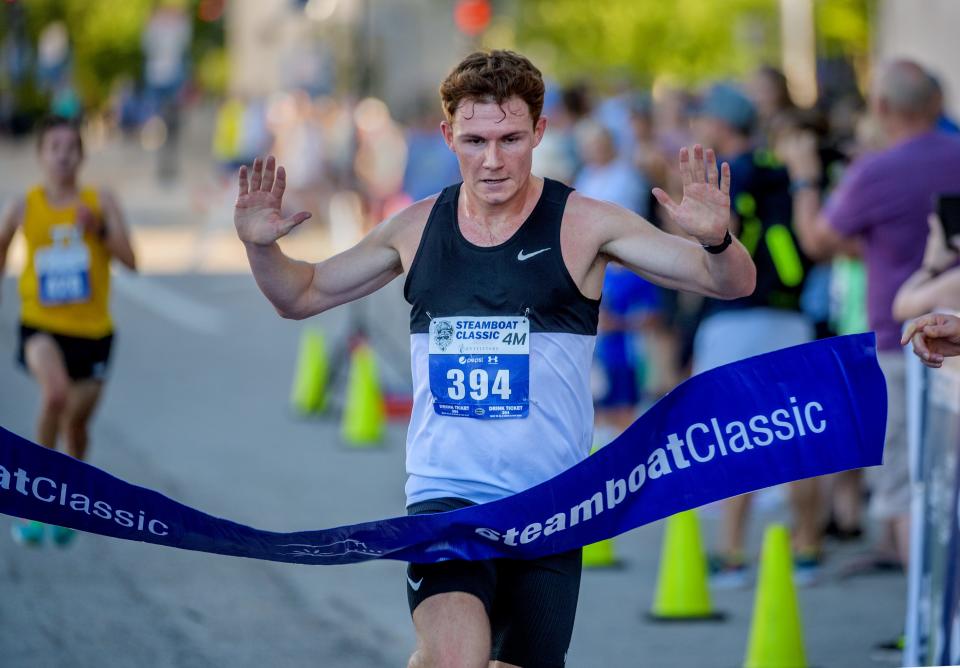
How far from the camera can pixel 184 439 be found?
13086 mm

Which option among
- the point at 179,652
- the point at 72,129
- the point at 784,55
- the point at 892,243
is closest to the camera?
the point at 179,652

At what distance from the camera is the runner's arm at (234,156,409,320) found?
5047mm

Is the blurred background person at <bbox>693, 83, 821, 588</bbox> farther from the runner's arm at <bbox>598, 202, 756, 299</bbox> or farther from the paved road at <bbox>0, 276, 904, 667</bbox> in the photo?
the runner's arm at <bbox>598, 202, 756, 299</bbox>

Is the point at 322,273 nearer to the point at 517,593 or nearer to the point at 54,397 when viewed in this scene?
the point at 517,593

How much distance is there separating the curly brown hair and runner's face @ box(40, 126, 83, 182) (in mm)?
4951

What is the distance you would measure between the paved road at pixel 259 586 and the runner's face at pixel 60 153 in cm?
207

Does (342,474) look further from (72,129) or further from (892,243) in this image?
(892,243)

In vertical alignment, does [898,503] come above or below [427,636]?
above

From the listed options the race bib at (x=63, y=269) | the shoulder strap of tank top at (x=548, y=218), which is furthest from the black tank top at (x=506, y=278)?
the race bib at (x=63, y=269)

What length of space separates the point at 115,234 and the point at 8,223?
57cm

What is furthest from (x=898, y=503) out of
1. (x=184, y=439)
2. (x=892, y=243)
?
(x=184, y=439)

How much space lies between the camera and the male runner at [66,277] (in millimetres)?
9328

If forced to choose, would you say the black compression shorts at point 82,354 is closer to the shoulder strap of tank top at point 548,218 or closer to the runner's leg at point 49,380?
the runner's leg at point 49,380

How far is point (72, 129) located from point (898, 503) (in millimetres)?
4868
